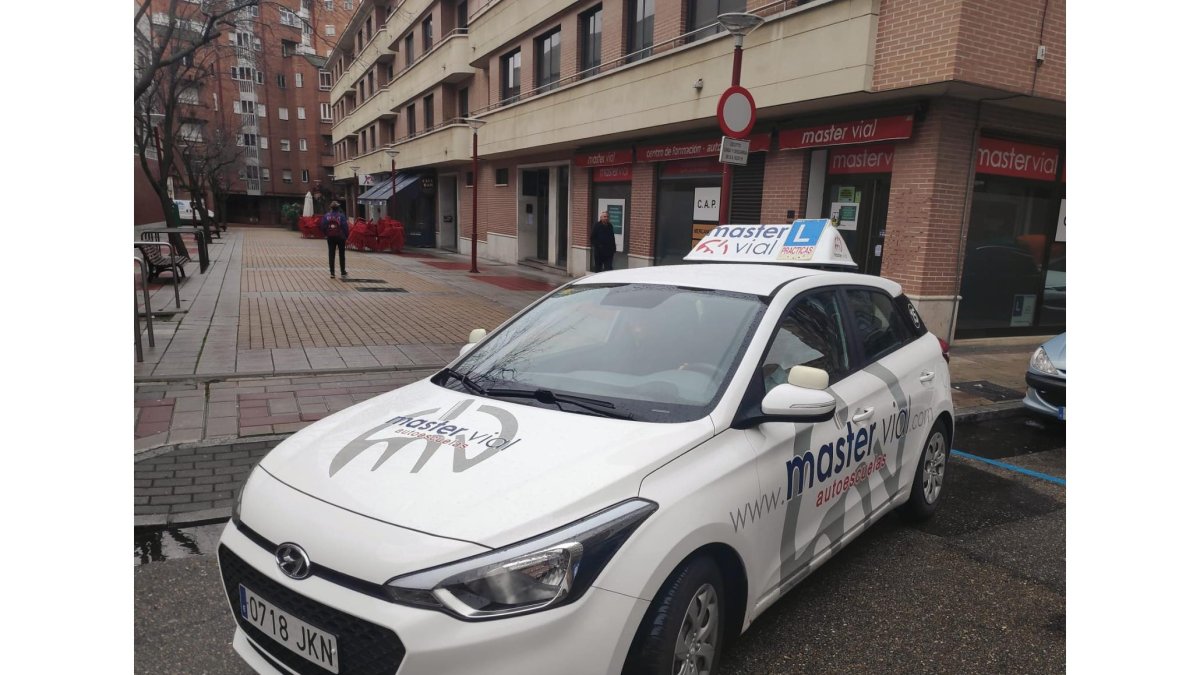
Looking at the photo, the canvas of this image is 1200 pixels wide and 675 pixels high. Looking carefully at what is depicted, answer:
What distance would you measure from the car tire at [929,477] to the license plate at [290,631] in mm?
3318

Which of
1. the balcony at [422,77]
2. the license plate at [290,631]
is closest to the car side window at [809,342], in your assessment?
the license plate at [290,631]

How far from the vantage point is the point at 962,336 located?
11.3m

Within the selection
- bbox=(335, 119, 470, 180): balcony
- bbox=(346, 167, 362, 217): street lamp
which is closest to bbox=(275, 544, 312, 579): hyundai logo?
bbox=(335, 119, 470, 180): balcony

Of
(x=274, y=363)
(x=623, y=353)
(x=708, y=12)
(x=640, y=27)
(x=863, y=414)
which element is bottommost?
(x=274, y=363)

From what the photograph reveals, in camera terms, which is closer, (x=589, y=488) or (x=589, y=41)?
(x=589, y=488)

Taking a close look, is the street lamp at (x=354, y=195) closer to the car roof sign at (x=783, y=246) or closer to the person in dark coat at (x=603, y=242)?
the person in dark coat at (x=603, y=242)

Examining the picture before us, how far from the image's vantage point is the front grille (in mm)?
1941

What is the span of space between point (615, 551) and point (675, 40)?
1398 centimetres

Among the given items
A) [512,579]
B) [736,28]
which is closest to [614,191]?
[736,28]

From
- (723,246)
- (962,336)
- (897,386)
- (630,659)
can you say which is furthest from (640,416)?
(962,336)

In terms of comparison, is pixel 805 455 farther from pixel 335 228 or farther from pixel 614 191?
pixel 614 191

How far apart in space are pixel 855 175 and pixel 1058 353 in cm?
536

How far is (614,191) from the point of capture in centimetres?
1836

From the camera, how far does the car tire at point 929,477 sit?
4.20 metres
